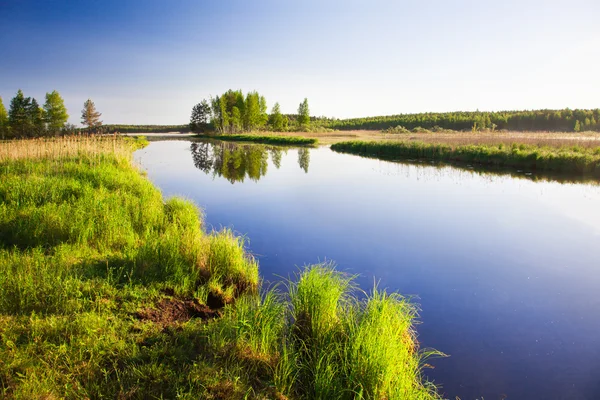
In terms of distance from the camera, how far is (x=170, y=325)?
11.9ft

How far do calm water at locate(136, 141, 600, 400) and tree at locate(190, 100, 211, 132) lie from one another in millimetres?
64456

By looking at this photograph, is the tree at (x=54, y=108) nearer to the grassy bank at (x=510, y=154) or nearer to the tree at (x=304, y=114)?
the tree at (x=304, y=114)

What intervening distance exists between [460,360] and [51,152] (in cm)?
1352

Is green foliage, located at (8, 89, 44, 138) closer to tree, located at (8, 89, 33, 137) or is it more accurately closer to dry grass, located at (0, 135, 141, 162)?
tree, located at (8, 89, 33, 137)

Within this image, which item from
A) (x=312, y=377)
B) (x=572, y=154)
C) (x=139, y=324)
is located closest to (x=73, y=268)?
(x=139, y=324)

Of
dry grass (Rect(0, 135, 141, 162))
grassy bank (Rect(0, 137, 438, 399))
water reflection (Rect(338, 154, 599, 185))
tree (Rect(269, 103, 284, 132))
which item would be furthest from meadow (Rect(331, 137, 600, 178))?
tree (Rect(269, 103, 284, 132))

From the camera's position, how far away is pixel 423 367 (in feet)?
12.2

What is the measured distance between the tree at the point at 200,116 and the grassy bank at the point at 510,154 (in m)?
55.5

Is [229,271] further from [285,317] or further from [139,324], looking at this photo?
[139,324]

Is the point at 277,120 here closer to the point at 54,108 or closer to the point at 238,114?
the point at 238,114

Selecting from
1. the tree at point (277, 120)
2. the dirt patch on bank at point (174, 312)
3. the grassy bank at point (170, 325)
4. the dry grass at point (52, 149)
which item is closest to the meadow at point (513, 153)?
the grassy bank at point (170, 325)

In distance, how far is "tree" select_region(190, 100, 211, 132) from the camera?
7462 centimetres

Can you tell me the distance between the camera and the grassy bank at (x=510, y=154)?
16.5 m

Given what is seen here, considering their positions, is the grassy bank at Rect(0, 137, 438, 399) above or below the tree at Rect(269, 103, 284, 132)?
below
